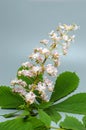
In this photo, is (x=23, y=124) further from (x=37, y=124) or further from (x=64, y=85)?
(x=64, y=85)

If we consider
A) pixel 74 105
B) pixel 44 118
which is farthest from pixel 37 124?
pixel 74 105

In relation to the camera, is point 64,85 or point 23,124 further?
point 64,85

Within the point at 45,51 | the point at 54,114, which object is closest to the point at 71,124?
the point at 54,114

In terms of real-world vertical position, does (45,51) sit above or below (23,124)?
above

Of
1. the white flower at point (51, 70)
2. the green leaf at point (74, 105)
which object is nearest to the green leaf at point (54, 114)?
the green leaf at point (74, 105)

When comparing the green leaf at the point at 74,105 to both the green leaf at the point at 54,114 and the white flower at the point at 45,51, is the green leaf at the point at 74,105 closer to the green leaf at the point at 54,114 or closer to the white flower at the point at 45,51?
the green leaf at the point at 54,114

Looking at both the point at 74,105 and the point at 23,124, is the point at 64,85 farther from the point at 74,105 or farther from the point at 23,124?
the point at 23,124

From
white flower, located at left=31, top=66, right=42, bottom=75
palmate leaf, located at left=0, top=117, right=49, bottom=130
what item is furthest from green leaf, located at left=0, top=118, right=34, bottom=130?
white flower, located at left=31, top=66, right=42, bottom=75
